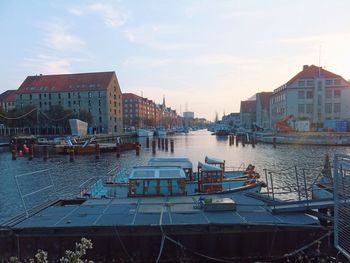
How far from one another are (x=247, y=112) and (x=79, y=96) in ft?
332

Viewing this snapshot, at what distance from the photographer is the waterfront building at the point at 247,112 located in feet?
575

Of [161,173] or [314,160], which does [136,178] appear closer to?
[161,173]

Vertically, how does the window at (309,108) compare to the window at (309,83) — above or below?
below

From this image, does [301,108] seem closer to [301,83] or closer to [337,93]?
[301,83]

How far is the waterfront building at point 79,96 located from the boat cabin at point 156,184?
109 meters

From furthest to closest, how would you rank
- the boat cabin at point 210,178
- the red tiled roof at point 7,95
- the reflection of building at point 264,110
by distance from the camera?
the red tiled roof at point 7,95 → the reflection of building at point 264,110 → the boat cabin at point 210,178

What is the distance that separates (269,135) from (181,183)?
261 feet

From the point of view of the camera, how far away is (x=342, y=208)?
10766 mm

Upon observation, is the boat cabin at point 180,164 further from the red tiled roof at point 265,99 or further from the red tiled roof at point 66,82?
the red tiled roof at point 265,99

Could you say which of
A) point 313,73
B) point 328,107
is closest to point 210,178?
point 328,107

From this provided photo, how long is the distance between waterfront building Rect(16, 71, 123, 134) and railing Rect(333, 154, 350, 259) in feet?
389

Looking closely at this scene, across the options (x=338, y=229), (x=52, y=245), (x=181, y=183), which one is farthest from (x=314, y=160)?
(x=52, y=245)

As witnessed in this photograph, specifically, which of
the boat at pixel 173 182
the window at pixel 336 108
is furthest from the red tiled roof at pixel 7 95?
the boat at pixel 173 182

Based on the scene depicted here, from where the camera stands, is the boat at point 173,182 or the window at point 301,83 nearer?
the boat at point 173,182
